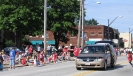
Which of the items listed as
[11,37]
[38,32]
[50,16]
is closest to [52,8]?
[50,16]

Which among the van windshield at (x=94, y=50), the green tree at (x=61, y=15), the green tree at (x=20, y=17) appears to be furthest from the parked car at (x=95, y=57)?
the green tree at (x=61, y=15)

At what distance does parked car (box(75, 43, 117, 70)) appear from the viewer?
22.4m

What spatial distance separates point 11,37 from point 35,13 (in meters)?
26.6

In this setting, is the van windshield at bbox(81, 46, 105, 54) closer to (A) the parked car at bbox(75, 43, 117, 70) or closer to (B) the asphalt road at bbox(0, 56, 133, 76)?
(A) the parked car at bbox(75, 43, 117, 70)

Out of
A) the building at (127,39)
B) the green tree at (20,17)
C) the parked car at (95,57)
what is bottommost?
the building at (127,39)

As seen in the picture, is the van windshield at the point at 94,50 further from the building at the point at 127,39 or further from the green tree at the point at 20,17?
the building at the point at 127,39

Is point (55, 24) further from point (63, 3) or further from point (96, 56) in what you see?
point (96, 56)

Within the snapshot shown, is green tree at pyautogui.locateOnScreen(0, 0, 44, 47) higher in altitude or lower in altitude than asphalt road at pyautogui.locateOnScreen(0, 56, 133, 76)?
higher

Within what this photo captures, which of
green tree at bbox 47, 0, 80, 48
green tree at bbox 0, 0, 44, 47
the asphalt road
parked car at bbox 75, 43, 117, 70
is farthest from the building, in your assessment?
the asphalt road

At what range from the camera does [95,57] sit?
2253 centimetres

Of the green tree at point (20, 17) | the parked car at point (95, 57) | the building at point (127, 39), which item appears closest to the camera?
the parked car at point (95, 57)

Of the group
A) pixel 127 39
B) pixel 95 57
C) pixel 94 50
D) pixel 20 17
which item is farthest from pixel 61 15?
pixel 127 39

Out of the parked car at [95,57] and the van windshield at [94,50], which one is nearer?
the parked car at [95,57]

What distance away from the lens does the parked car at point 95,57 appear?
22.4 meters
